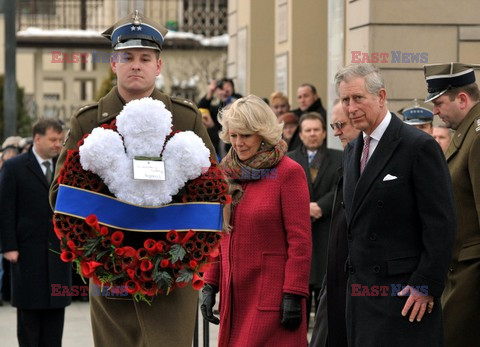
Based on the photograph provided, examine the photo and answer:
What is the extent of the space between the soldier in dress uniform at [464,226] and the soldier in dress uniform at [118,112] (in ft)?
5.66

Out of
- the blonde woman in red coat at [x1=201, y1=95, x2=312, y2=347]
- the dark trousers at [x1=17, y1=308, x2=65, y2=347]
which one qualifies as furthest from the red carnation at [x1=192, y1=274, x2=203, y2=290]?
the dark trousers at [x1=17, y1=308, x2=65, y2=347]

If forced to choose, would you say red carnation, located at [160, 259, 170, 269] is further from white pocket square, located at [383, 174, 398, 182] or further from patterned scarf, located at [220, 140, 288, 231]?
patterned scarf, located at [220, 140, 288, 231]

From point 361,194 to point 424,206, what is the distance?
366 mm

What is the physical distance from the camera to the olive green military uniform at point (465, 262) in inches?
263

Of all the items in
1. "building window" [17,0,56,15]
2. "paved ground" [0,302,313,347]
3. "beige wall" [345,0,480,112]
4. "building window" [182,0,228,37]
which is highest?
"building window" [17,0,56,15]

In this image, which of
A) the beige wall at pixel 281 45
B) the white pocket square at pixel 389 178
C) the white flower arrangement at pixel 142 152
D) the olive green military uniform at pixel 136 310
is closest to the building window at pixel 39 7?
the beige wall at pixel 281 45

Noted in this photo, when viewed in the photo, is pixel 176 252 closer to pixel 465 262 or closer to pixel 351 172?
pixel 351 172

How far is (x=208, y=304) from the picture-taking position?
696cm

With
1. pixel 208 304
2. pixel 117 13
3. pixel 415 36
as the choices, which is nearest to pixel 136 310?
pixel 208 304

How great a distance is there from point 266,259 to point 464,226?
3.82 ft

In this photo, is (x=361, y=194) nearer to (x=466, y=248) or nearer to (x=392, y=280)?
(x=392, y=280)

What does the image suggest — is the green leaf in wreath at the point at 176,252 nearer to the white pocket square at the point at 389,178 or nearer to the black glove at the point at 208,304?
the white pocket square at the point at 389,178

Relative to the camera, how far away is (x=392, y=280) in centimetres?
586

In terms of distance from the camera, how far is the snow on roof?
1423 inches
